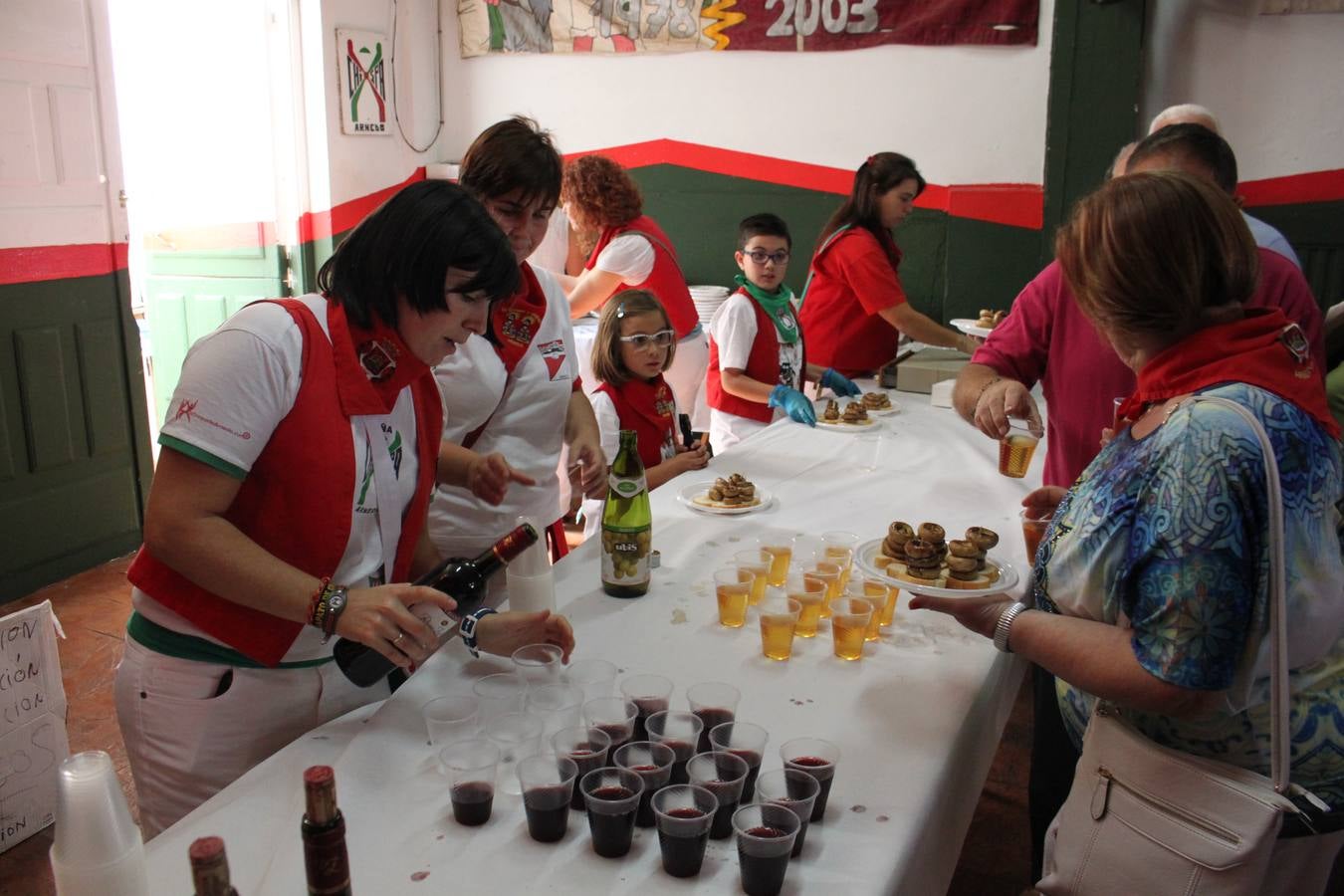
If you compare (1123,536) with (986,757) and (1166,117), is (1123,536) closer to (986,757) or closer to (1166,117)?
(986,757)

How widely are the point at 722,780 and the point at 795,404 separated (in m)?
2.21

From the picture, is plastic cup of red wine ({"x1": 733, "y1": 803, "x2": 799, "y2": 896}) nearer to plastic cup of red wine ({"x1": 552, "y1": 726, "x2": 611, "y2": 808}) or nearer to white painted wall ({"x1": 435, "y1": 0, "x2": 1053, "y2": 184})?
plastic cup of red wine ({"x1": 552, "y1": 726, "x2": 611, "y2": 808})

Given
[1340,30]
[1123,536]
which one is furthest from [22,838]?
[1340,30]

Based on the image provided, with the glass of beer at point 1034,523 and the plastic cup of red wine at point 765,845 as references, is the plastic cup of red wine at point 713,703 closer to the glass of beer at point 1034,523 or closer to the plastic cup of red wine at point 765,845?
the plastic cup of red wine at point 765,845

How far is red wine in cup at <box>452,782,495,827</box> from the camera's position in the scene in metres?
1.28

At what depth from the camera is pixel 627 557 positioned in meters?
1.97

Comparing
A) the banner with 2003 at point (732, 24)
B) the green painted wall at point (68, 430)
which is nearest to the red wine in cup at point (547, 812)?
the green painted wall at point (68, 430)

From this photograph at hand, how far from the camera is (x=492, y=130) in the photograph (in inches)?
A: 83.0

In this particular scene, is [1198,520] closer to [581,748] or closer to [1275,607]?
[1275,607]

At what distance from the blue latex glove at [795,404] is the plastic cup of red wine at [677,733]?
2.07 meters

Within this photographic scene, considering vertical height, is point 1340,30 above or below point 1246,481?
above

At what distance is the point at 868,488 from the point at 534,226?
1.16 metres

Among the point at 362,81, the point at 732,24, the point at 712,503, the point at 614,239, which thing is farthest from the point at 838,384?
Result: the point at 362,81

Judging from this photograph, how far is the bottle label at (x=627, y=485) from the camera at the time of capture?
198cm
